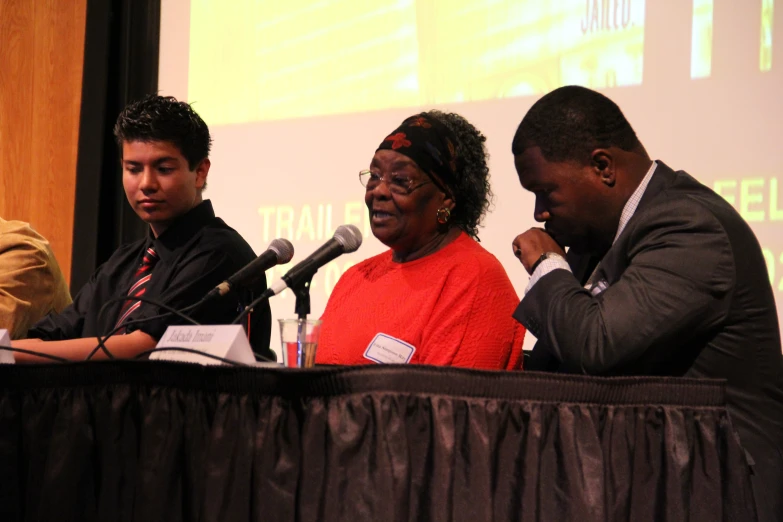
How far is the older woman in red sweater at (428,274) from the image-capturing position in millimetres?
2453

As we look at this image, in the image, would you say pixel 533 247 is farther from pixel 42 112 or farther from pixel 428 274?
pixel 42 112

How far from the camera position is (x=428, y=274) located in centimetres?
261

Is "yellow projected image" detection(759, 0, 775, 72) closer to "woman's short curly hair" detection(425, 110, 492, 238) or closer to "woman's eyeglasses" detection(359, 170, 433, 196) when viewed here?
"woman's short curly hair" detection(425, 110, 492, 238)

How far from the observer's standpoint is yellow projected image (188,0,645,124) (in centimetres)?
348

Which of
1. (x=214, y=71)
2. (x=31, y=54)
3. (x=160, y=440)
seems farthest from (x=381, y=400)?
(x=31, y=54)

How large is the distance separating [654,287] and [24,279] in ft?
7.69

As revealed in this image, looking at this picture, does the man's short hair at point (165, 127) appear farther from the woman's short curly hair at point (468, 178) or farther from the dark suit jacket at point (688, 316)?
the dark suit jacket at point (688, 316)

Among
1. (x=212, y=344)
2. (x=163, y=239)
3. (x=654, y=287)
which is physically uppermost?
(x=163, y=239)

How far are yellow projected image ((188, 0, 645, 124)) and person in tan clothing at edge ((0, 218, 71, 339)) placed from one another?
1.39 m


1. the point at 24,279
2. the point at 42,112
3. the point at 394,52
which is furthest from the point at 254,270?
the point at 42,112

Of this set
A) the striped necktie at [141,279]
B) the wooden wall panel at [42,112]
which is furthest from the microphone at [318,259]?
the wooden wall panel at [42,112]

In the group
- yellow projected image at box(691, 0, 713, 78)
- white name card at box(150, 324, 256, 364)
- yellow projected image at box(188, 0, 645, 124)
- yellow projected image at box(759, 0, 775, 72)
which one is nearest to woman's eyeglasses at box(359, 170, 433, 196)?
white name card at box(150, 324, 256, 364)

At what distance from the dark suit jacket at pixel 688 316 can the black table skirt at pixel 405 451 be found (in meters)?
0.28

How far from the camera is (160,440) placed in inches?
60.4
